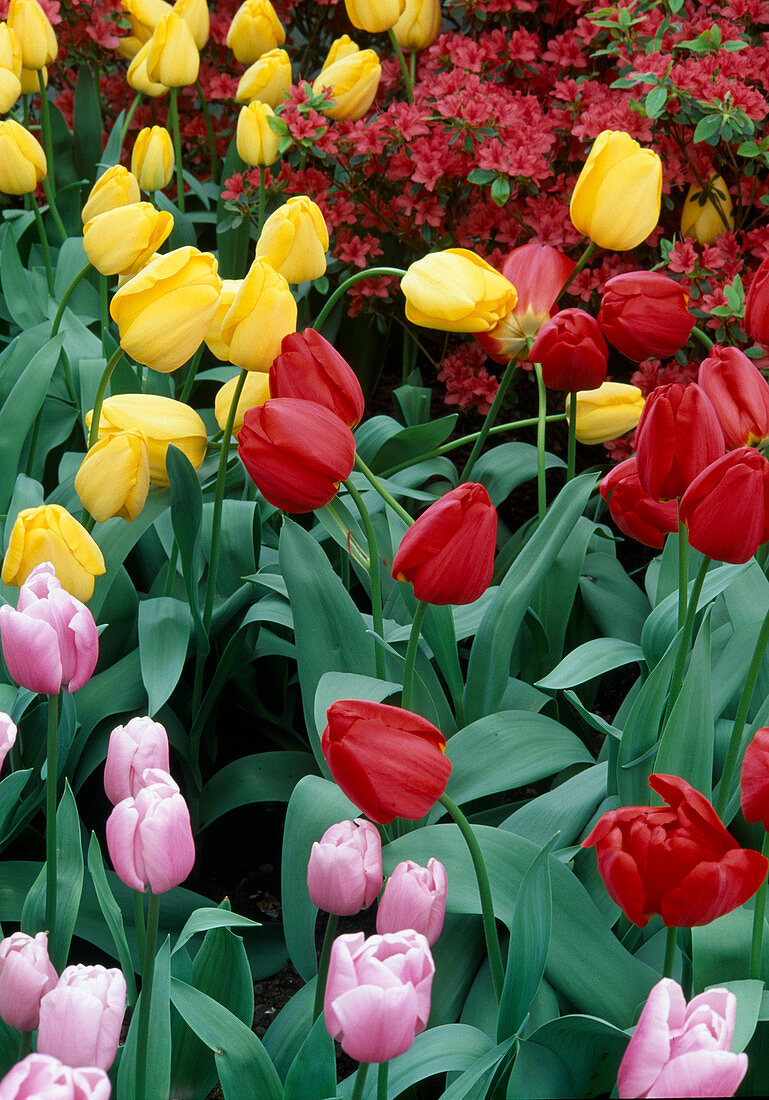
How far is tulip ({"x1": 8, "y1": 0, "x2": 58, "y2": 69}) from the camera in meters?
1.85

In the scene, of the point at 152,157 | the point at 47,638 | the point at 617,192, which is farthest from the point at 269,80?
the point at 47,638

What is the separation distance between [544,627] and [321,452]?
1.88 feet

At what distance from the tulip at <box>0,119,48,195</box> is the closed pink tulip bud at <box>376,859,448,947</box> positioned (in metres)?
1.36

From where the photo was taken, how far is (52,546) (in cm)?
102

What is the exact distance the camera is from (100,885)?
0.87m

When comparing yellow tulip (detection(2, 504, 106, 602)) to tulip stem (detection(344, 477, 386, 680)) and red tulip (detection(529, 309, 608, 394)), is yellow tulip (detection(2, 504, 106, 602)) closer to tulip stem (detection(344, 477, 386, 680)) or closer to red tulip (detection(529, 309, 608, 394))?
tulip stem (detection(344, 477, 386, 680))

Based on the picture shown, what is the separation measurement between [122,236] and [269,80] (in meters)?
0.84

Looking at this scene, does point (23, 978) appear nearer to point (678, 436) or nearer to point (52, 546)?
point (52, 546)

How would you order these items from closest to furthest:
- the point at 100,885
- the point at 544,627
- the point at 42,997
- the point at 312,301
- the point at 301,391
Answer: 1. the point at 42,997
2. the point at 100,885
3. the point at 301,391
4. the point at 544,627
5. the point at 312,301

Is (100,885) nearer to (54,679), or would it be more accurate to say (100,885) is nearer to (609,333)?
Answer: (54,679)

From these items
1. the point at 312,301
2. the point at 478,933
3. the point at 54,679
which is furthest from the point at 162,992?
the point at 312,301

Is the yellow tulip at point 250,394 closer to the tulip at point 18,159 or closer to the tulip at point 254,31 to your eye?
the tulip at point 18,159

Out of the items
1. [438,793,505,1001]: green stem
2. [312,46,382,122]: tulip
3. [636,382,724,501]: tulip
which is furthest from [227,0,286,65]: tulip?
[438,793,505,1001]: green stem

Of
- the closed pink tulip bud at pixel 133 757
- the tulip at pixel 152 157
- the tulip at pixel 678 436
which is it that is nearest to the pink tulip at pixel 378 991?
the closed pink tulip bud at pixel 133 757
